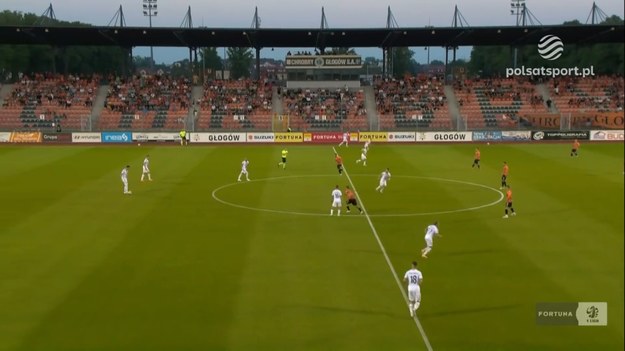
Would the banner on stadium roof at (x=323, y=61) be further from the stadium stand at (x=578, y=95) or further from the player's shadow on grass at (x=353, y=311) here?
the player's shadow on grass at (x=353, y=311)

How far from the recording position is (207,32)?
232 ft

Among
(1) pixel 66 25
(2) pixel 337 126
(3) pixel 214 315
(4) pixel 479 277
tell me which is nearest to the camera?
(3) pixel 214 315

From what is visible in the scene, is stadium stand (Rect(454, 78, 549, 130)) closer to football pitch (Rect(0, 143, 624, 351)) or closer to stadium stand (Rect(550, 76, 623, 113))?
stadium stand (Rect(550, 76, 623, 113))

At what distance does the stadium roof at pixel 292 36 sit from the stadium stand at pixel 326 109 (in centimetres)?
634

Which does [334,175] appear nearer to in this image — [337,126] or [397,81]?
[337,126]

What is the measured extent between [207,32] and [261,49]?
1099 cm

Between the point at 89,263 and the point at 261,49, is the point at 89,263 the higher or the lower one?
the lower one

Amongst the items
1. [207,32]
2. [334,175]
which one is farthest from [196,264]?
[207,32]

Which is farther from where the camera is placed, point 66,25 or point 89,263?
point 66,25

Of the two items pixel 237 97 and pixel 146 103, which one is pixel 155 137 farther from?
pixel 237 97

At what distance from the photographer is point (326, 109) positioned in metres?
72.1

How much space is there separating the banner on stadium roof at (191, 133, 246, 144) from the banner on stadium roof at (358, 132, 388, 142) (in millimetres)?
11942

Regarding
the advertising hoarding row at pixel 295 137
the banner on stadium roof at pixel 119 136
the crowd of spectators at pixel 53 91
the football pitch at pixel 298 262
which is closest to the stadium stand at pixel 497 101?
the advertising hoarding row at pixel 295 137

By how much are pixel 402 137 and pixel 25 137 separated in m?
37.8
